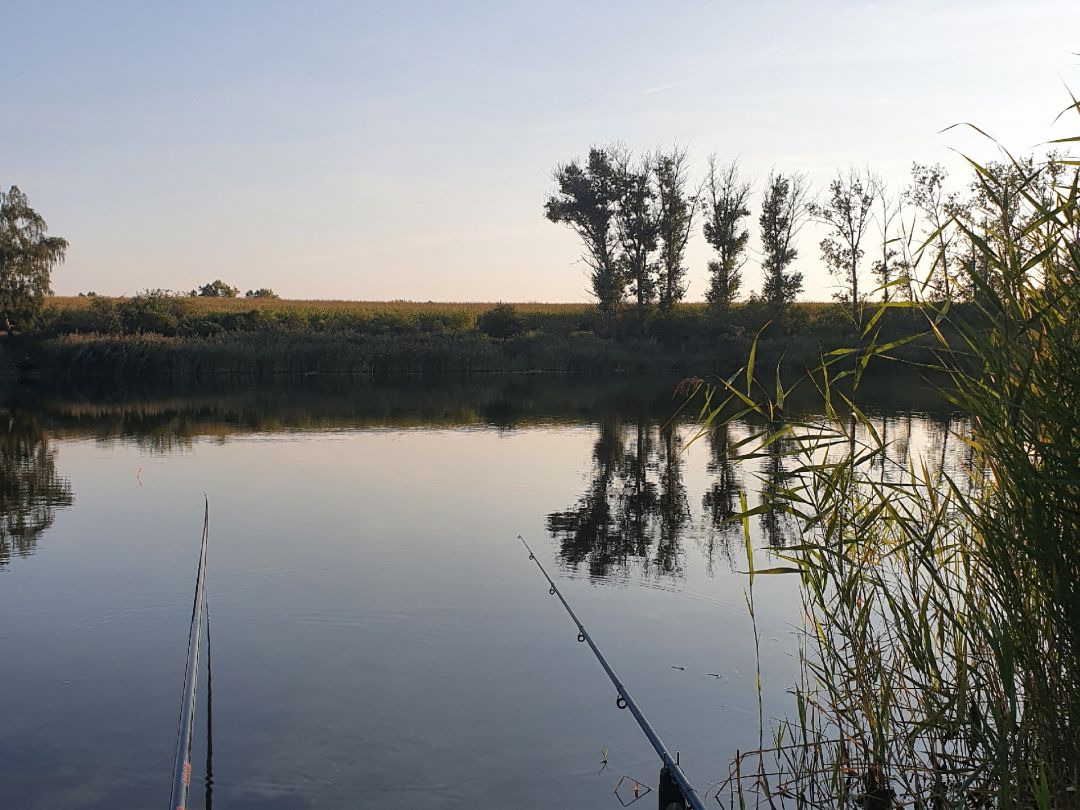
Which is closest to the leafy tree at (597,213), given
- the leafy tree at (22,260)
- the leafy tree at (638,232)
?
the leafy tree at (638,232)

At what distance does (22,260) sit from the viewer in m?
51.6

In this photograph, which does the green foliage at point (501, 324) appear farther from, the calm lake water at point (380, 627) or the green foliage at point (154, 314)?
the calm lake water at point (380, 627)

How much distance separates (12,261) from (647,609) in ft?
173

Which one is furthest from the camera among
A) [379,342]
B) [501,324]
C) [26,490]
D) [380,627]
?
[501,324]

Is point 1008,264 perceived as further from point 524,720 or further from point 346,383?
point 346,383

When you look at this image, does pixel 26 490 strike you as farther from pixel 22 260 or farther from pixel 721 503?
pixel 22 260

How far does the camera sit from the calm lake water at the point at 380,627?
5082 millimetres

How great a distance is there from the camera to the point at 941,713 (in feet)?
12.3

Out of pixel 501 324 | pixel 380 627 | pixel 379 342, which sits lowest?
pixel 380 627

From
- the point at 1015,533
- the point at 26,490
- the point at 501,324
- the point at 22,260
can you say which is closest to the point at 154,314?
the point at 22,260

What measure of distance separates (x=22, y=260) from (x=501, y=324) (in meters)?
25.5

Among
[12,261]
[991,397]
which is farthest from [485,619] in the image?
[12,261]

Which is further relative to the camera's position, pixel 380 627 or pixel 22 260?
pixel 22 260

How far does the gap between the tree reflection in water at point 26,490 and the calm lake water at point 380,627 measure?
0.08 metres
